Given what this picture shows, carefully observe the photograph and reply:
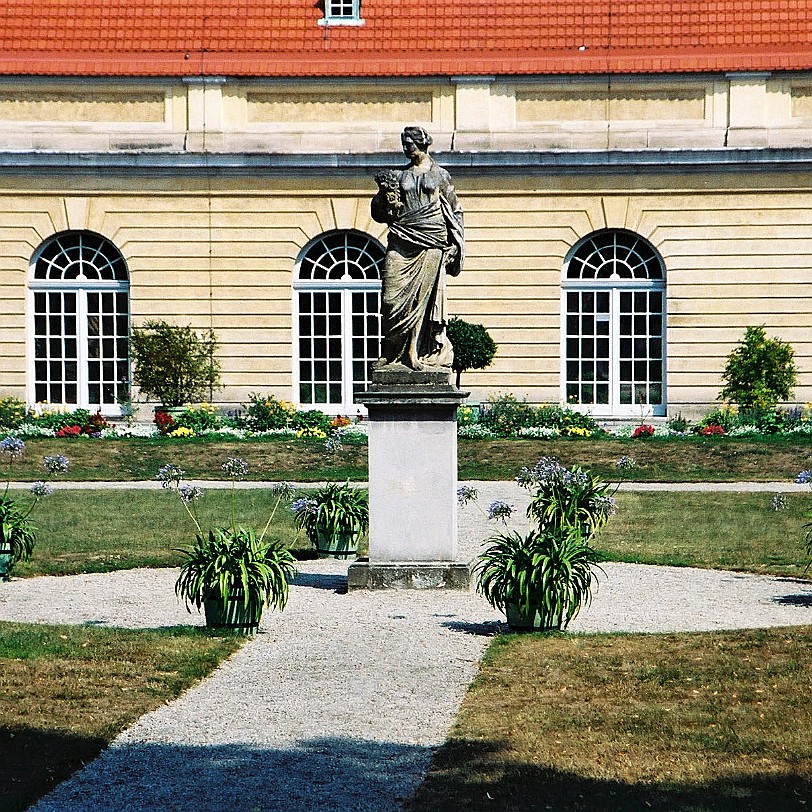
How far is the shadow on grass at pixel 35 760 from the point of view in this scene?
7309 millimetres

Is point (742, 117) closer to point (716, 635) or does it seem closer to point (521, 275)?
point (521, 275)

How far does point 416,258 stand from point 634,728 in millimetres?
5657

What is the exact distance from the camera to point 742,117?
28.8 m

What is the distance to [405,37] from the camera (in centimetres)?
2952

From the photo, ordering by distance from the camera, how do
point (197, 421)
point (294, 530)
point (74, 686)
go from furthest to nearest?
1. point (197, 421)
2. point (294, 530)
3. point (74, 686)

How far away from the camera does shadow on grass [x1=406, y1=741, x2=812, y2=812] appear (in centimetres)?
708

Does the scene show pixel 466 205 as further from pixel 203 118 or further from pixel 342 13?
pixel 203 118

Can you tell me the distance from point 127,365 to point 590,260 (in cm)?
867

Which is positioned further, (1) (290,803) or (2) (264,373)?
(2) (264,373)

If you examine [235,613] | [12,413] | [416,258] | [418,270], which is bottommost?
[235,613]

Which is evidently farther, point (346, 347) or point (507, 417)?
point (346, 347)

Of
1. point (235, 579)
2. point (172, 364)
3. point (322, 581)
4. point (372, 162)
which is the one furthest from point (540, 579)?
point (372, 162)

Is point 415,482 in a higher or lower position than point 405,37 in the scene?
lower

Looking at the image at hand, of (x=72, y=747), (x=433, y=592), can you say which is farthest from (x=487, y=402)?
(x=72, y=747)
